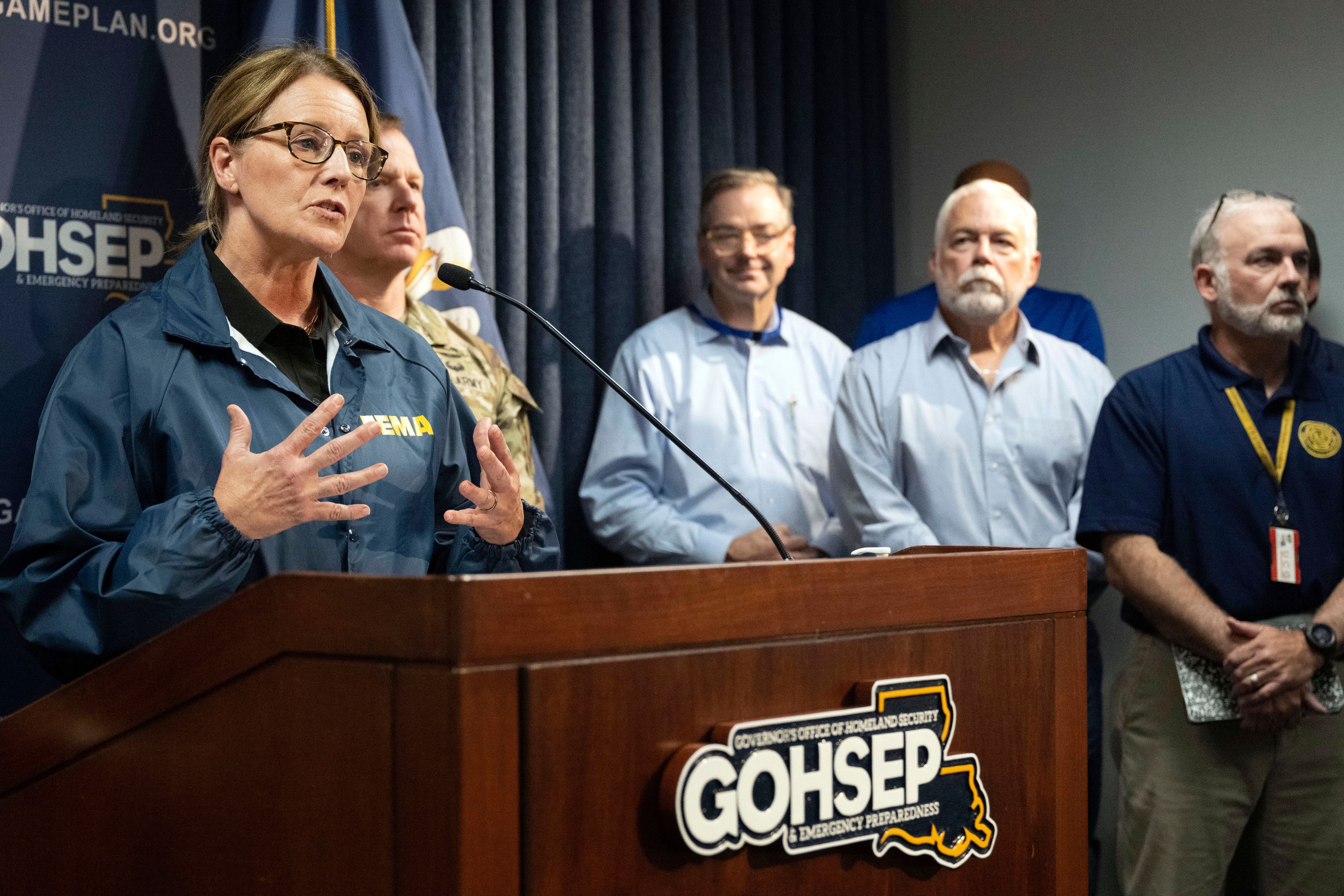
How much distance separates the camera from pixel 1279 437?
98.2 inches

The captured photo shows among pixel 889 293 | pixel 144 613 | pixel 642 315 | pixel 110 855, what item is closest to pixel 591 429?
pixel 642 315

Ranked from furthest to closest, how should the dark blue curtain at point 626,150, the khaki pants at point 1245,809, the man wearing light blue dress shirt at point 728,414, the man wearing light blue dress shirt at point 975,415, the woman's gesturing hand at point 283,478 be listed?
1. the dark blue curtain at point 626,150
2. the man wearing light blue dress shirt at point 728,414
3. the man wearing light blue dress shirt at point 975,415
4. the khaki pants at point 1245,809
5. the woman's gesturing hand at point 283,478

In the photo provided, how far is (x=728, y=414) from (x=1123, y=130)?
1515 millimetres

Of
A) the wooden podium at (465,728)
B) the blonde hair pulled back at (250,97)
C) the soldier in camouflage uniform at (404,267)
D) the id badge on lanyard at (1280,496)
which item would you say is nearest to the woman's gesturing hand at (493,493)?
the wooden podium at (465,728)

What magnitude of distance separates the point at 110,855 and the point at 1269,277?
2363 mm

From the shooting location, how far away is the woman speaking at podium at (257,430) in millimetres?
1286

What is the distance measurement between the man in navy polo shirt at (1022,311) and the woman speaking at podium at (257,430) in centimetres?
200

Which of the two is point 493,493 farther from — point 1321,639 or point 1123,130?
point 1123,130

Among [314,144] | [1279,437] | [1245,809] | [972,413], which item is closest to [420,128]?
[314,144]

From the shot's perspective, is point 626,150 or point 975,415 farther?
point 626,150

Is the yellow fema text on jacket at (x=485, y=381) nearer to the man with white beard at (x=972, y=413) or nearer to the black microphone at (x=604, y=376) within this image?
the man with white beard at (x=972, y=413)

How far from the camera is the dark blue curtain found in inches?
124

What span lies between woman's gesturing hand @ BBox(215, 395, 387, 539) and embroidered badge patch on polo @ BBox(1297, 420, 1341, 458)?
6.42ft

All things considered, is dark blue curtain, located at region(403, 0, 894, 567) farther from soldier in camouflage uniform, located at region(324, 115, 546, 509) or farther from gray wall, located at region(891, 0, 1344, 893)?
soldier in camouflage uniform, located at region(324, 115, 546, 509)
